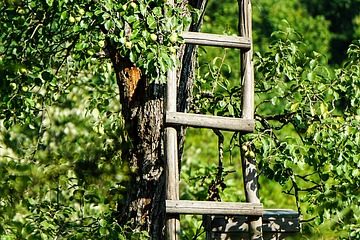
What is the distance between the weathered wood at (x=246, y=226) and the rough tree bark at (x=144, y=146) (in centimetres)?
23

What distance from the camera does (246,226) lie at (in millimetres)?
3947

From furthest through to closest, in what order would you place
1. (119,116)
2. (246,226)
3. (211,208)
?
(119,116) < (246,226) < (211,208)

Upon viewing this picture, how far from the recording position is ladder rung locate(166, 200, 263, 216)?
11.8ft

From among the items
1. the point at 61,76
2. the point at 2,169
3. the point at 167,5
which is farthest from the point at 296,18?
the point at 2,169

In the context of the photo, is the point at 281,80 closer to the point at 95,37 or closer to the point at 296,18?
the point at 95,37

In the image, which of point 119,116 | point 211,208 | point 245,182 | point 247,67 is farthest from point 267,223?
point 119,116

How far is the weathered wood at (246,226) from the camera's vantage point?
154 inches

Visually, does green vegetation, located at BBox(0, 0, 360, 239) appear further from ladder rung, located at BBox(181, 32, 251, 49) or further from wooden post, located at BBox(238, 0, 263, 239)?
ladder rung, located at BBox(181, 32, 251, 49)

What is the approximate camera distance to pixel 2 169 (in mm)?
2715

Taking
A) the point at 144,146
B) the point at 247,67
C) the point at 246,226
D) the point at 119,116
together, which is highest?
the point at 247,67

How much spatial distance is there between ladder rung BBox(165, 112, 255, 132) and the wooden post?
0.06 m

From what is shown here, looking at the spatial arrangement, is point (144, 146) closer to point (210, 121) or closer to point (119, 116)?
point (119, 116)

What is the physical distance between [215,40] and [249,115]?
348mm

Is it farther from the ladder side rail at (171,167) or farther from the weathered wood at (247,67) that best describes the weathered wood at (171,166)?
the weathered wood at (247,67)
